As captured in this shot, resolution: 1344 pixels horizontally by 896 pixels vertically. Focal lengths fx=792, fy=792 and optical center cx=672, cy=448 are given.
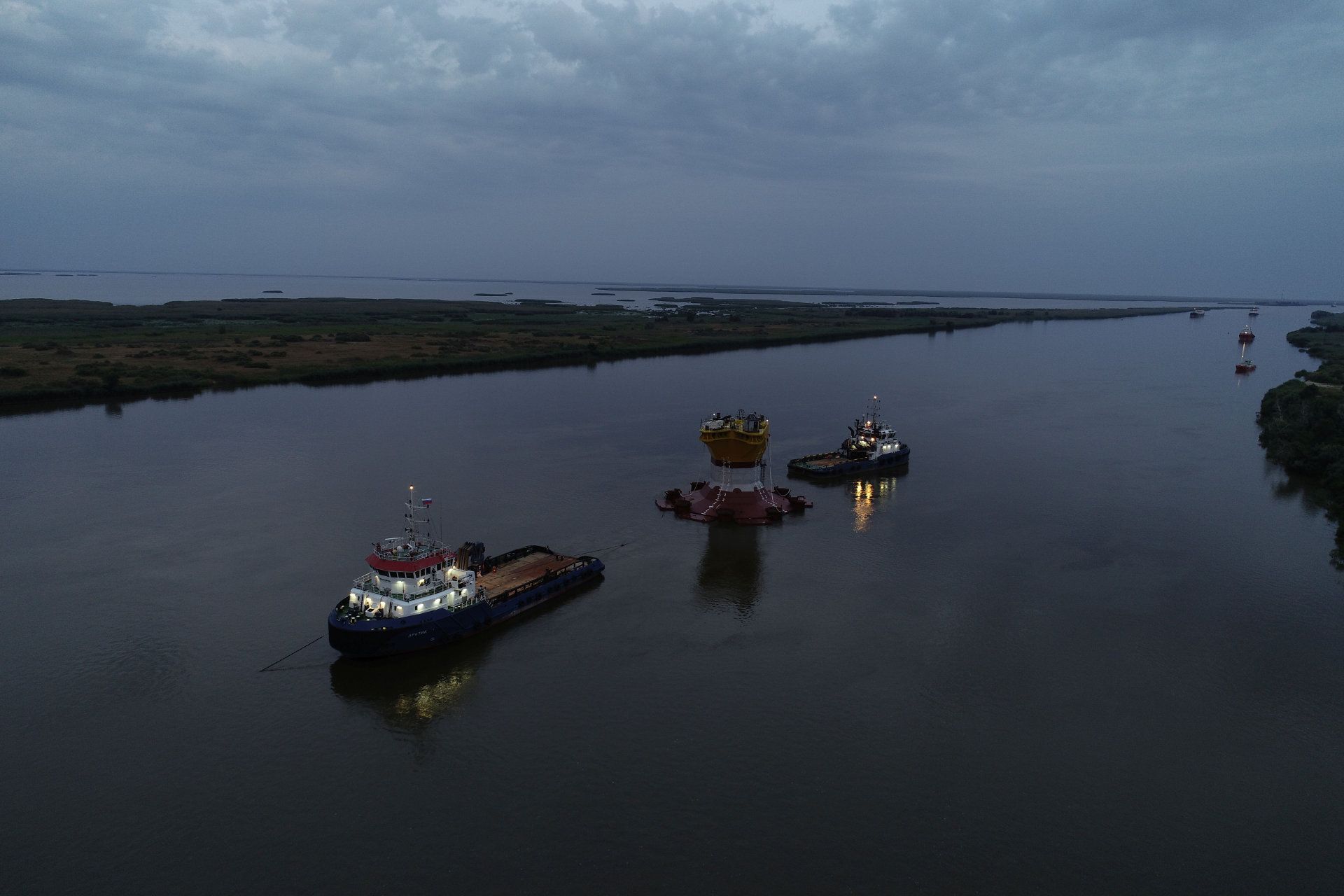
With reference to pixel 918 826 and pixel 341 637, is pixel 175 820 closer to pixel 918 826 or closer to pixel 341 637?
pixel 341 637

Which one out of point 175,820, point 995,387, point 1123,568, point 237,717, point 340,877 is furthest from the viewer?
point 995,387

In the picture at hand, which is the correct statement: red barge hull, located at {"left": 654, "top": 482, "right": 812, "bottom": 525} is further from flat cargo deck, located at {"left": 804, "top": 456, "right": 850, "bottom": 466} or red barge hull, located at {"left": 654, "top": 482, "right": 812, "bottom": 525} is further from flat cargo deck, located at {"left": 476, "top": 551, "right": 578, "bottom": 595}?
flat cargo deck, located at {"left": 476, "top": 551, "right": 578, "bottom": 595}

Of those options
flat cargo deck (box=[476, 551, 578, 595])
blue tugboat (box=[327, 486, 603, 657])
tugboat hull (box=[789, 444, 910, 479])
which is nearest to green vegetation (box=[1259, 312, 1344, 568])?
tugboat hull (box=[789, 444, 910, 479])

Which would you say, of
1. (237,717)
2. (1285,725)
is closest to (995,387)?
(1285,725)

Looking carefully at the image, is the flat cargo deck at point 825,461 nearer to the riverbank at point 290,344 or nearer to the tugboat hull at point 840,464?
the tugboat hull at point 840,464

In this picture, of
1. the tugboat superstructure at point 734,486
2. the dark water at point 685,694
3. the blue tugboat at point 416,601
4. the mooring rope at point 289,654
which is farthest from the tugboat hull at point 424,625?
the tugboat superstructure at point 734,486
